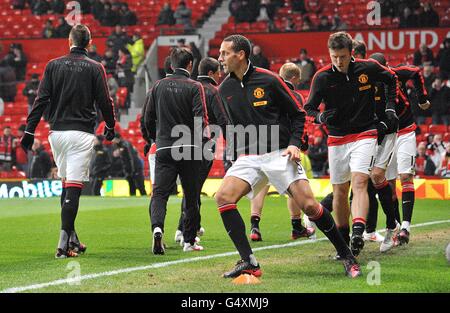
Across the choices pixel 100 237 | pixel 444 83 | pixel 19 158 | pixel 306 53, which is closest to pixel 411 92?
pixel 444 83

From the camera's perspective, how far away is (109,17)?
32.0 meters

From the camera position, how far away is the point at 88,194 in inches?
939

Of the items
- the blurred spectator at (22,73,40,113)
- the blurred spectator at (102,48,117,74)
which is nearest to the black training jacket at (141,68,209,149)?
the blurred spectator at (102,48,117,74)

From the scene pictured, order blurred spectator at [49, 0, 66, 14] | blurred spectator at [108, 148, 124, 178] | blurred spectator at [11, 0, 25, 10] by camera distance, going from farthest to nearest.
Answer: blurred spectator at [11, 0, 25, 10] → blurred spectator at [49, 0, 66, 14] → blurred spectator at [108, 148, 124, 178]

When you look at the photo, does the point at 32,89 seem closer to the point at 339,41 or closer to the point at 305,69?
Result: the point at 305,69

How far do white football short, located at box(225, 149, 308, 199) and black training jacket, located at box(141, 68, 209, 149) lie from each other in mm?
2329

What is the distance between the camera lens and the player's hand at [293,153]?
805 centimetres

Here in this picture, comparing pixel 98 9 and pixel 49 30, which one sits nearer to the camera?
pixel 49 30

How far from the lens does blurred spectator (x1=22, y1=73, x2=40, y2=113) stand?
29.2 metres

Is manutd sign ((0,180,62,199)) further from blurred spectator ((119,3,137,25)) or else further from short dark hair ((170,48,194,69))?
short dark hair ((170,48,194,69))

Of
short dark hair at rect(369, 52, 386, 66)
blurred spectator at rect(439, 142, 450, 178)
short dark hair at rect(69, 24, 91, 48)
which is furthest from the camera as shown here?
blurred spectator at rect(439, 142, 450, 178)

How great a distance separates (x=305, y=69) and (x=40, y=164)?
7.73m

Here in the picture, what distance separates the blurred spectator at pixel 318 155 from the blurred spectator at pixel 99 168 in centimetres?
525

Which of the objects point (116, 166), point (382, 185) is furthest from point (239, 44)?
point (116, 166)
